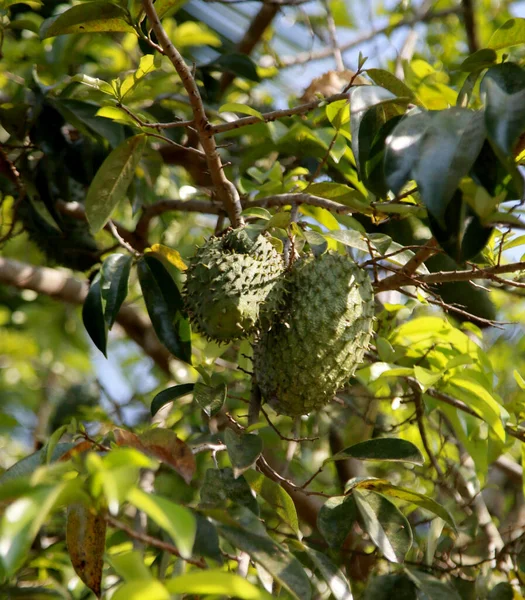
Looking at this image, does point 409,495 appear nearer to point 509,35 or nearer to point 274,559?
point 274,559

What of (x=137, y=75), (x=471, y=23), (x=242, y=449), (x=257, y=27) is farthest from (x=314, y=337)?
(x=471, y=23)

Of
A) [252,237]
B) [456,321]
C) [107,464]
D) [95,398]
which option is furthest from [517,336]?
[107,464]

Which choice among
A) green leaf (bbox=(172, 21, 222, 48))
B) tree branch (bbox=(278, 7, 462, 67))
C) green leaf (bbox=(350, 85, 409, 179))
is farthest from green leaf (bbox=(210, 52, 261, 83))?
green leaf (bbox=(350, 85, 409, 179))

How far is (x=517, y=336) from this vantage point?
3.98 meters

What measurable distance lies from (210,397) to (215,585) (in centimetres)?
75

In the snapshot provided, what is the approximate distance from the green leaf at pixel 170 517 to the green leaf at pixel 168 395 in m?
0.80

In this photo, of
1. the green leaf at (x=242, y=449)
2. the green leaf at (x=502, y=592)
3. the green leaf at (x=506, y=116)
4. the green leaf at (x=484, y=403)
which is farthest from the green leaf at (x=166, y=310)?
the green leaf at (x=502, y=592)

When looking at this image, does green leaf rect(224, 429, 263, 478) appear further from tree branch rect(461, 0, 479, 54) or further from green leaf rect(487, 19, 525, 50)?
tree branch rect(461, 0, 479, 54)

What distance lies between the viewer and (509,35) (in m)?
1.61

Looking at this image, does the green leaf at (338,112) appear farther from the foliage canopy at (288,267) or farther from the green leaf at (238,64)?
the green leaf at (238,64)

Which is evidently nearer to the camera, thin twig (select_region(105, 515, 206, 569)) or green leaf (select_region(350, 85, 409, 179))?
thin twig (select_region(105, 515, 206, 569))

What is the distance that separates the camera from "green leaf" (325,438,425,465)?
5.30ft

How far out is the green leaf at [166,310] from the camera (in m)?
1.91

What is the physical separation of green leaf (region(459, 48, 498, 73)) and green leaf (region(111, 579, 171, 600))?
1205 millimetres
